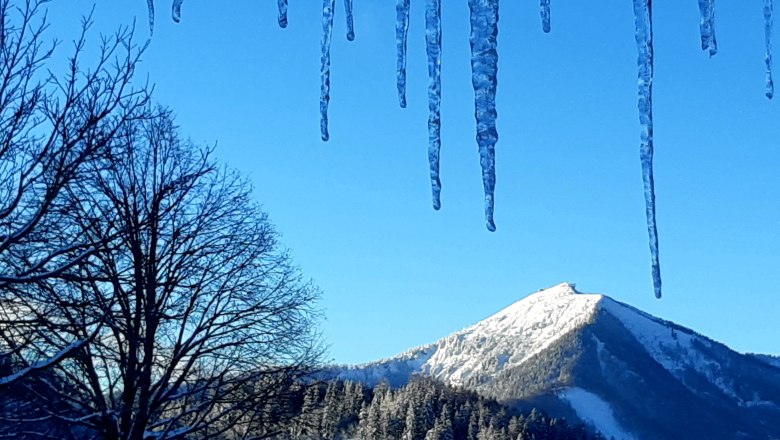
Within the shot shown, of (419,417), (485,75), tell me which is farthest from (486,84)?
(419,417)

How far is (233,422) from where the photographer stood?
400 inches

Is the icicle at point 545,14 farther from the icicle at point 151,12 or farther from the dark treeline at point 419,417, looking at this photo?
the dark treeline at point 419,417

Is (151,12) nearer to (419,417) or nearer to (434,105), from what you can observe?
(434,105)

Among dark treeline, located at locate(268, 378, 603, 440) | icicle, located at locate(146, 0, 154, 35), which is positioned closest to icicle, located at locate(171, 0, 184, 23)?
icicle, located at locate(146, 0, 154, 35)

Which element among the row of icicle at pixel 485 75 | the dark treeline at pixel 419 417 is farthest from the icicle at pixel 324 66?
the dark treeline at pixel 419 417

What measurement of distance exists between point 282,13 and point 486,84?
1301 mm

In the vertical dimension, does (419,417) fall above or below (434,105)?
above

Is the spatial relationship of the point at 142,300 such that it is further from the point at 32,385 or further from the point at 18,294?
the point at 18,294

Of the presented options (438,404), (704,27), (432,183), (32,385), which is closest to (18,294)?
(32,385)

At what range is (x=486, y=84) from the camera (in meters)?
4.60

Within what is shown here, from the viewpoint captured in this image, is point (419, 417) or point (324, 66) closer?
point (324, 66)

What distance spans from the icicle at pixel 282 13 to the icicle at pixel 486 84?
1.11m

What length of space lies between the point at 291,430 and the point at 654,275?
868 centimetres

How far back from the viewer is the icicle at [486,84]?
4492mm
